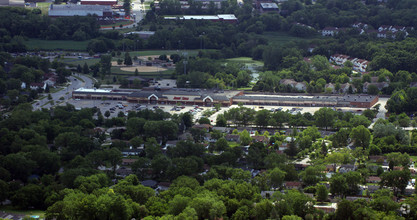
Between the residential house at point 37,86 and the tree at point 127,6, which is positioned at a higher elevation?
the tree at point 127,6

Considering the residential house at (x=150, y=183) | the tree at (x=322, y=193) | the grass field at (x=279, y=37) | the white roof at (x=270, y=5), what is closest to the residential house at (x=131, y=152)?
the residential house at (x=150, y=183)

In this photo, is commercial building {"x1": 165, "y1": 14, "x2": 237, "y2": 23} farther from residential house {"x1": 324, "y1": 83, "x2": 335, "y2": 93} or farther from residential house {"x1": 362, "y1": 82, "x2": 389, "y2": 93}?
residential house {"x1": 362, "y1": 82, "x2": 389, "y2": 93}

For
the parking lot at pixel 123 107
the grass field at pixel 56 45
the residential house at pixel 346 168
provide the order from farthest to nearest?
1. the grass field at pixel 56 45
2. the parking lot at pixel 123 107
3. the residential house at pixel 346 168

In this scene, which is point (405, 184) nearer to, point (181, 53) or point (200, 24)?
point (181, 53)

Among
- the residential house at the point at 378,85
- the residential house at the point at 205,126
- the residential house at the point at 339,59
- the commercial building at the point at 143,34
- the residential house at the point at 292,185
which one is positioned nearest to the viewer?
the residential house at the point at 292,185

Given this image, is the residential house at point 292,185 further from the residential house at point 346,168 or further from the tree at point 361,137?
the tree at point 361,137

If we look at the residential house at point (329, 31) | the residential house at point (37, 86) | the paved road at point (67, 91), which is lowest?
the paved road at point (67, 91)

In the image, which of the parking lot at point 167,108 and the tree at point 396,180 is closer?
the tree at point 396,180

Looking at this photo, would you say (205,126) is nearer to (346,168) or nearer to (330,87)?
(346,168)
